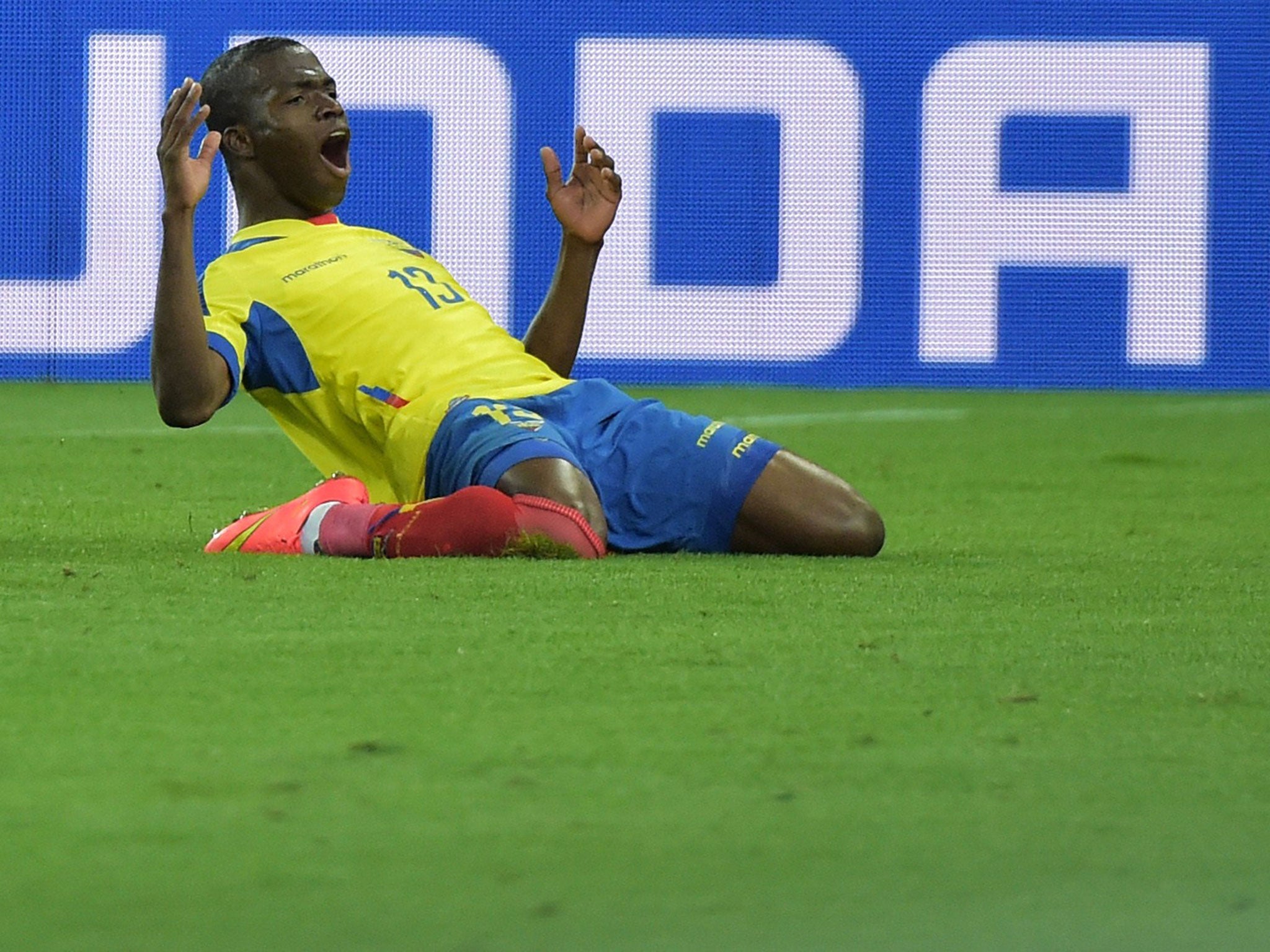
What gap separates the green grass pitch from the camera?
1.24m

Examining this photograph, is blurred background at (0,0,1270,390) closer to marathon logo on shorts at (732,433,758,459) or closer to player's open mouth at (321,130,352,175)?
player's open mouth at (321,130,352,175)

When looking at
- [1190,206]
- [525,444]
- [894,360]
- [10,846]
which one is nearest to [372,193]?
[894,360]

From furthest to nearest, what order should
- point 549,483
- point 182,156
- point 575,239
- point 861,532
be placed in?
1. point 575,239
2. point 861,532
3. point 549,483
4. point 182,156

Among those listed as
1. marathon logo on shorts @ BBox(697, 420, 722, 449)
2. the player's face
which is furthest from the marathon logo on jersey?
marathon logo on shorts @ BBox(697, 420, 722, 449)

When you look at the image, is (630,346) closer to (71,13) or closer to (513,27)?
(513,27)

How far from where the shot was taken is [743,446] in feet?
10.5

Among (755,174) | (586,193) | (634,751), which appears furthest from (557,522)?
(755,174)

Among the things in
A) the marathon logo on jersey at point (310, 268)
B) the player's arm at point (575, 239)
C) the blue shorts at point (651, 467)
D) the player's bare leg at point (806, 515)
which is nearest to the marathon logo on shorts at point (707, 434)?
the blue shorts at point (651, 467)

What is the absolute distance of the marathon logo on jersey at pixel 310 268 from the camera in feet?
10.7

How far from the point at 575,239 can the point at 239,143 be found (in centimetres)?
56

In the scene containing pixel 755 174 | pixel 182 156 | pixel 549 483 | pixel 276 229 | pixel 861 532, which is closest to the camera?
pixel 182 156

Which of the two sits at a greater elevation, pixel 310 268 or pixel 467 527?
pixel 310 268

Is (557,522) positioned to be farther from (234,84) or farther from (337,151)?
(234,84)

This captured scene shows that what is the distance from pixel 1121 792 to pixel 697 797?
12.1 inches
